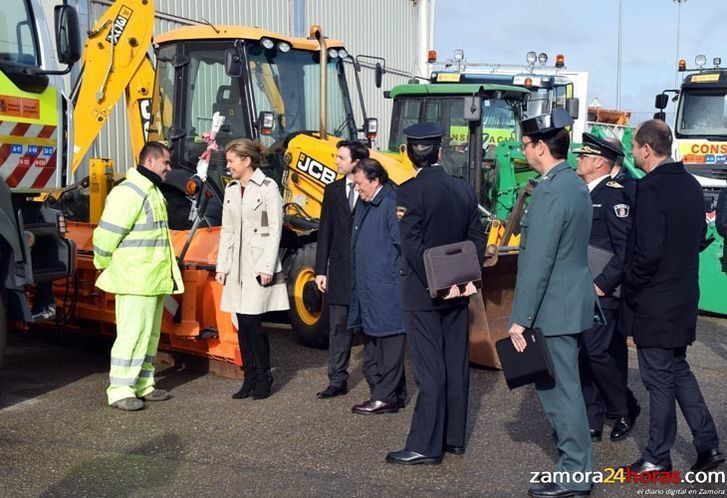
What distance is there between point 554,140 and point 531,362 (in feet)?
3.52

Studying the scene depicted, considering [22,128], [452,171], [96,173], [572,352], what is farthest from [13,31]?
[452,171]

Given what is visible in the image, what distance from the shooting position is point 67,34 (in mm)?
6109

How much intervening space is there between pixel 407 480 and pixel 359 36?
16.4 metres

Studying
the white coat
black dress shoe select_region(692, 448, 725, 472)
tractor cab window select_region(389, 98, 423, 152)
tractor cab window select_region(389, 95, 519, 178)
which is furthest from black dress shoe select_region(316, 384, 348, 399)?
tractor cab window select_region(389, 98, 423, 152)

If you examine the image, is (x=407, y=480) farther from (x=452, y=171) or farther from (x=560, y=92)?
(x=560, y=92)

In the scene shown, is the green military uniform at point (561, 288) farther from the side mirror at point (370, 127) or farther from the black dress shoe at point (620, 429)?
the side mirror at point (370, 127)

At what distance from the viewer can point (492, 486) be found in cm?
476

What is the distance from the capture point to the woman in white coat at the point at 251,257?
6254 millimetres

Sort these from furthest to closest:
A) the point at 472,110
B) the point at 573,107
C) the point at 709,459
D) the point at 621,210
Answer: the point at 573,107
the point at 472,110
the point at 621,210
the point at 709,459

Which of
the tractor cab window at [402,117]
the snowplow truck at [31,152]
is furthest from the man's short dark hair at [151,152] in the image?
the tractor cab window at [402,117]

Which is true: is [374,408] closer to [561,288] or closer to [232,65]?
[561,288]

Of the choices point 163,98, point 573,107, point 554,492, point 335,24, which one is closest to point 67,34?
point 163,98

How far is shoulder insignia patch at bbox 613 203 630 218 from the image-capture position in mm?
5367

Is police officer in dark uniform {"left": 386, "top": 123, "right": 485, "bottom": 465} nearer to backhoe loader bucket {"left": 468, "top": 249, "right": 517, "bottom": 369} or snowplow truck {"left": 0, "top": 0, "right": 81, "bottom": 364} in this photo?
backhoe loader bucket {"left": 468, "top": 249, "right": 517, "bottom": 369}
